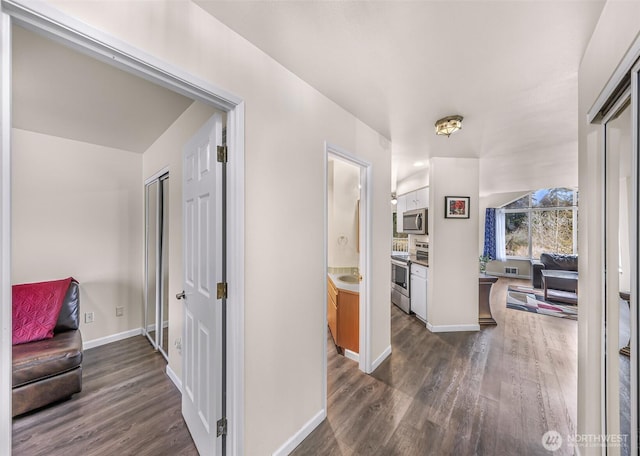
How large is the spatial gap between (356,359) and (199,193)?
231 centimetres

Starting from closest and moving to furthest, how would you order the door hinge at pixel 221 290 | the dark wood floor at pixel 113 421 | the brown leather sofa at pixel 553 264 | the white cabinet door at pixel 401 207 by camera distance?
1. the door hinge at pixel 221 290
2. the dark wood floor at pixel 113 421
3. the white cabinet door at pixel 401 207
4. the brown leather sofa at pixel 553 264

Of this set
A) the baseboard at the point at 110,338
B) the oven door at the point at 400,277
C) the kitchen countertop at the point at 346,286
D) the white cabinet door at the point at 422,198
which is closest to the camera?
the kitchen countertop at the point at 346,286

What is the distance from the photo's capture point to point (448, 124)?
2.34 meters

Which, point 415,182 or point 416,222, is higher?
point 415,182

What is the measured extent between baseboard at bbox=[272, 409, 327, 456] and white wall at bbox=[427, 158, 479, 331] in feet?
7.66

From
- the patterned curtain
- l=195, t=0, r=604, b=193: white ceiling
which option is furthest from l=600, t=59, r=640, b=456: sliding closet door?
the patterned curtain

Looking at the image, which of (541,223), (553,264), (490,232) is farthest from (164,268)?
(541,223)

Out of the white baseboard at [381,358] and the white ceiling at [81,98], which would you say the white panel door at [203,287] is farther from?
the white baseboard at [381,358]

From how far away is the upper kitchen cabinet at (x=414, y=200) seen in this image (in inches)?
161

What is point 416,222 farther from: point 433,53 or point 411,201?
point 433,53

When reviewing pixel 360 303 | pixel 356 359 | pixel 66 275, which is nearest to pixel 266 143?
pixel 360 303

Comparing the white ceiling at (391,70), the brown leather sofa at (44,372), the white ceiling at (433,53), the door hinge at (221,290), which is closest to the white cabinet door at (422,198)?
the white ceiling at (391,70)

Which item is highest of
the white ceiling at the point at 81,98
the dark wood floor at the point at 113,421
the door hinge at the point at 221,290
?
the white ceiling at the point at 81,98

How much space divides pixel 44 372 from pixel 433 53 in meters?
3.55
